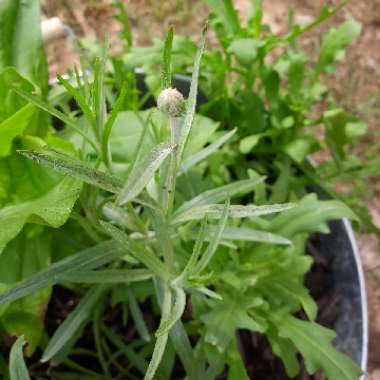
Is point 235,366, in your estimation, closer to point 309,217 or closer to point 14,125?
point 309,217

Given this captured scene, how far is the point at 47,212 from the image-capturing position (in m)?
0.57

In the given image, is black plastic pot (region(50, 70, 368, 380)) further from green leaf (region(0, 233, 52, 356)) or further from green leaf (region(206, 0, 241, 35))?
green leaf (region(0, 233, 52, 356))

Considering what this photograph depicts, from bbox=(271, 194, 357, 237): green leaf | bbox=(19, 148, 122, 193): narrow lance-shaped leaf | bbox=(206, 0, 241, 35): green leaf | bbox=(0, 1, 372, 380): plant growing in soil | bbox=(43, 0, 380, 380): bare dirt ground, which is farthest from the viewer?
bbox=(43, 0, 380, 380): bare dirt ground

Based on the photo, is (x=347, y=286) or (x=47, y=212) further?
(x=347, y=286)

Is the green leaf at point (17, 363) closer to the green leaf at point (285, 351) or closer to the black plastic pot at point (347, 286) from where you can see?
the green leaf at point (285, 351)

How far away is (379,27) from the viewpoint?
172cm

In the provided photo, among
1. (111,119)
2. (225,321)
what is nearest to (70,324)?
(225,321)

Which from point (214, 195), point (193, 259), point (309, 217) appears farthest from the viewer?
point (309, 217)

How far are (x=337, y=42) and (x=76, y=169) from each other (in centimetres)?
68

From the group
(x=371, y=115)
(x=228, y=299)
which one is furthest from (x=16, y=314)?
(x=371, y=115)

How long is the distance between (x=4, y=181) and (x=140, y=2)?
123 cm

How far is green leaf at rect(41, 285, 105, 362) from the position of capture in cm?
67

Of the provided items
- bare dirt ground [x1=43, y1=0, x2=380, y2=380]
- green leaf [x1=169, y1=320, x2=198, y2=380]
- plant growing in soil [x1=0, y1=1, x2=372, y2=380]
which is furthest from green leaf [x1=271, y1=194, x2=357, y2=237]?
bare dirt ground [x1=43, y1=0, x2=380, y2=380]

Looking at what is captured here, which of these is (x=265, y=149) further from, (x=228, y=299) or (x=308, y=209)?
(x=228, y=299)
